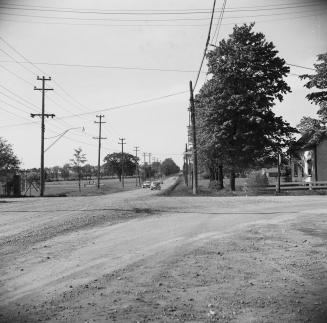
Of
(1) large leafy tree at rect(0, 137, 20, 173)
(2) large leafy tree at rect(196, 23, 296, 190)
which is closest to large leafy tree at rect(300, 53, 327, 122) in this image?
(2) large leafy tree at rect(196, 23, 296, 190)

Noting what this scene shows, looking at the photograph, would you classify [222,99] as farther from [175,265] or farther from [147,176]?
[147,176]

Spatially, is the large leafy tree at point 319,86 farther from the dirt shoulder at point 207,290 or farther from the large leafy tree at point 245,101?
the dirt shoulder at point 207,290

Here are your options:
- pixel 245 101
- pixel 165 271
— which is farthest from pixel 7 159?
pixel 165 271

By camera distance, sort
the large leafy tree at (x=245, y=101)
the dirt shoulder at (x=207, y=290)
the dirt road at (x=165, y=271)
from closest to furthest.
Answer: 1. the dirt shoulder at (x=207, y=290)
2. the dirt road at (x=165, y=271)
3. the large leafy tree at (x=245, y=101)

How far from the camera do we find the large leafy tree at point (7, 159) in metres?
40.3

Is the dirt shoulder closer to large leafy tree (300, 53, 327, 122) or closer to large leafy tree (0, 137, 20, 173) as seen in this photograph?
large leafy tree (300, 53, 327, 122)

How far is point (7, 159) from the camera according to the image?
4069cm

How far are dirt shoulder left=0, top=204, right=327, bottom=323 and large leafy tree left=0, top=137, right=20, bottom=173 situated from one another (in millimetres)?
33080

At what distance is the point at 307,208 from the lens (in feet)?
60.2

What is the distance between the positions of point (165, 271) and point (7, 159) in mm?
35390

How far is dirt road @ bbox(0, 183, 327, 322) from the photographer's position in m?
5.96

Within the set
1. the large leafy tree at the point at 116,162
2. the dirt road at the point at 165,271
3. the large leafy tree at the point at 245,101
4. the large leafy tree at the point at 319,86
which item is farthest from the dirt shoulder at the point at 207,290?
the large leafy tree at the point at 116,162

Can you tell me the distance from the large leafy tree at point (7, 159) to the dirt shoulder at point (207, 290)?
109 feet

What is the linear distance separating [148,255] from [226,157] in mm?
25252
